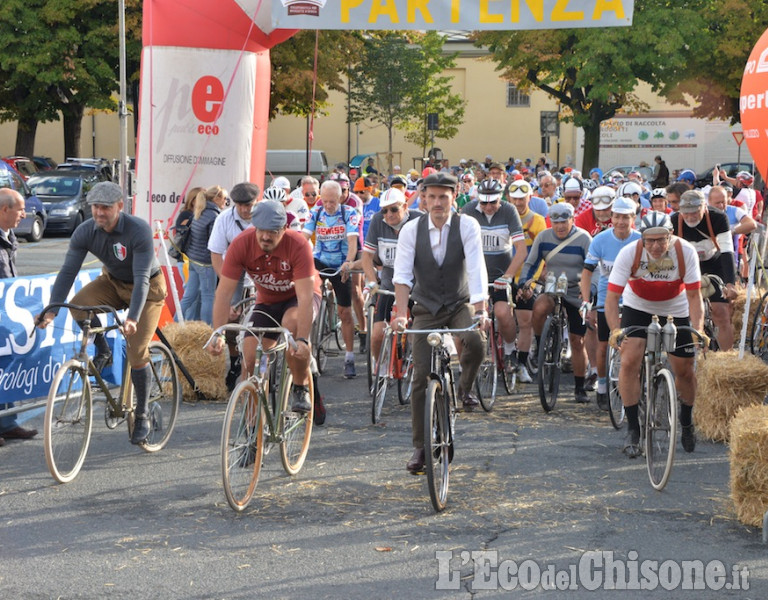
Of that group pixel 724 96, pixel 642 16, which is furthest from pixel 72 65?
pixel 724 96

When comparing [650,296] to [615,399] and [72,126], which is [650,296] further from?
[72,126]

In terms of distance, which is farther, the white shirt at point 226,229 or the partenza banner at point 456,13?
the partenza banner at point 456,13

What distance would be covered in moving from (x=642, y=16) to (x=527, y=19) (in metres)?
31.9

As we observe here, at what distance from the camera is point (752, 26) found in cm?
4475

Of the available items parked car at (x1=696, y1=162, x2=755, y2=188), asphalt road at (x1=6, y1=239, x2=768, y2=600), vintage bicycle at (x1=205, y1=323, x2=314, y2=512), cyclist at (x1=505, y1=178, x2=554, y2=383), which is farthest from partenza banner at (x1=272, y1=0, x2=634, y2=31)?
parked car at (x1=696, y1=162, x2=755, y2=188)

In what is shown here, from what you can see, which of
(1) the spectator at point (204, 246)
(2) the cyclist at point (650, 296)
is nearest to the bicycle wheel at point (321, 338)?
(1) the spectator at point (204, 246)

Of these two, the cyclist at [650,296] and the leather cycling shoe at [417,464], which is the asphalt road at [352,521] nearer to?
the leather cycling shoe at [417,464]

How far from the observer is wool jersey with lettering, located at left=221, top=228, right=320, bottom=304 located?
7.75 metres

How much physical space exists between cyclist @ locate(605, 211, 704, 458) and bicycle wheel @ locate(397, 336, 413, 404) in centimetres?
234

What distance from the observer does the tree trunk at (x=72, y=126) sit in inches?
1682

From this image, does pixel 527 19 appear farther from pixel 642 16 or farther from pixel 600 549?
pixel 642 16

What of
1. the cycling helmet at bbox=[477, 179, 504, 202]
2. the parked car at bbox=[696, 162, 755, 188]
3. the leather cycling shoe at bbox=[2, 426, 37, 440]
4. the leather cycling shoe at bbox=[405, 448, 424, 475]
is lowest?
the leather cycling shoe at bbox=[2, 426, 37, 440]

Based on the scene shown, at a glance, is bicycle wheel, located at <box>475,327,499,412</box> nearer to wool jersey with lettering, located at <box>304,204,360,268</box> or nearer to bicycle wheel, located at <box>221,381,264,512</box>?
wool jersey with lettering, located at <box>304,204,360,268</box>

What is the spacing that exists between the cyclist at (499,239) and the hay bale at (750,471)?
4.35 metres
